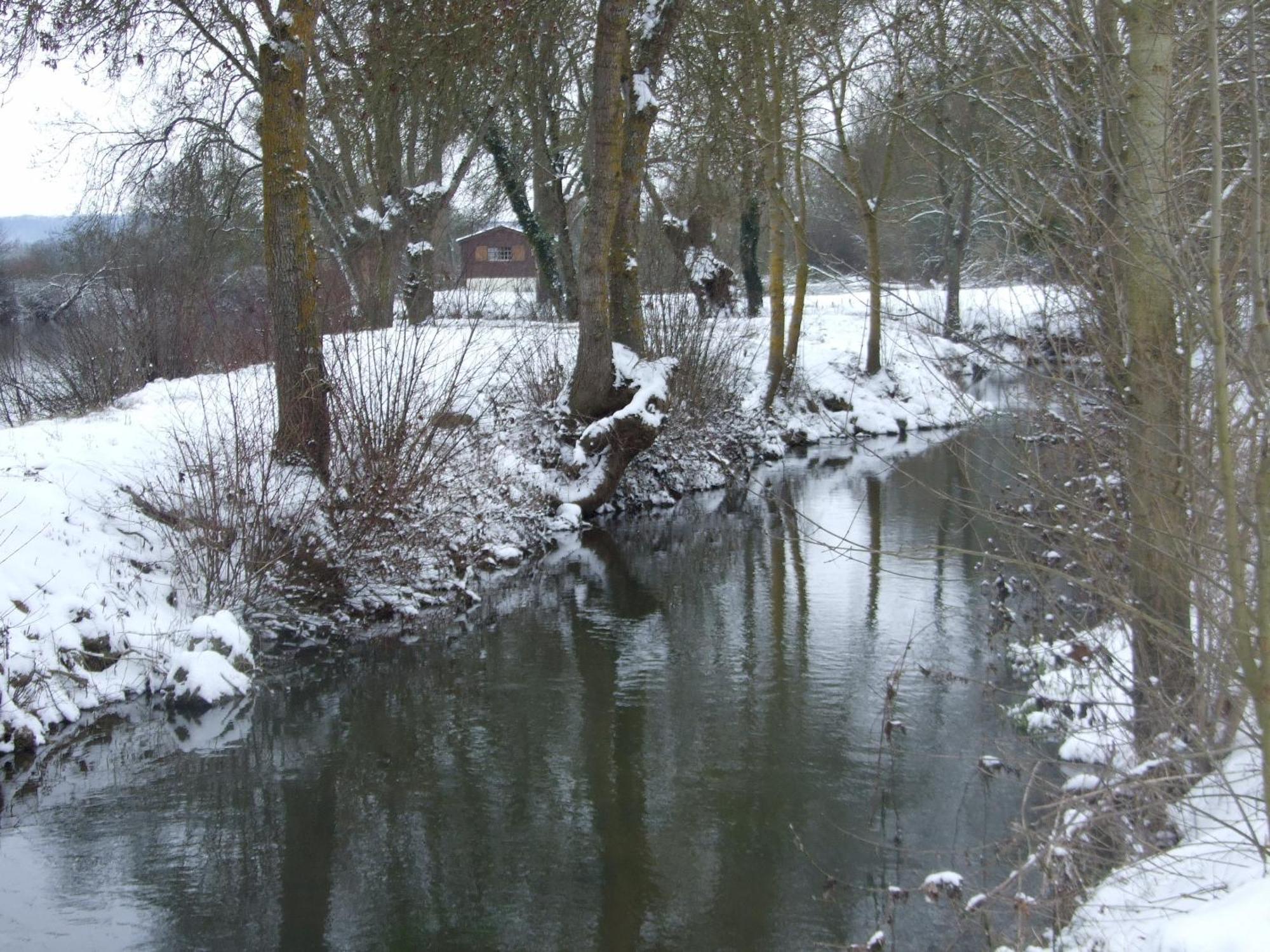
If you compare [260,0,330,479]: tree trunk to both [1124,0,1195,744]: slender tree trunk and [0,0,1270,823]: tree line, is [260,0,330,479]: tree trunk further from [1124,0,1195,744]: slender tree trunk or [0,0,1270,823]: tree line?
[1124,0,1195,744]: slender tree trunk

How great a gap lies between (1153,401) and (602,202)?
9.16 m

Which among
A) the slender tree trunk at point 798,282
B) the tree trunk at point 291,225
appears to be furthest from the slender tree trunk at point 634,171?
the slender tree trunk at point 798,282

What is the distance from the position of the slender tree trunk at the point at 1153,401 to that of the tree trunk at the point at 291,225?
23.3 feet

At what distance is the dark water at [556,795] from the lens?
17.3 ft

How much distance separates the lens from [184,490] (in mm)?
9508

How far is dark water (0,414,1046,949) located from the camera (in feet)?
17.3

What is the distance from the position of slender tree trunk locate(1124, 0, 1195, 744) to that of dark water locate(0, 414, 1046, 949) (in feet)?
3.07

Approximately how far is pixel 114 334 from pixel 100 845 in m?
12.6

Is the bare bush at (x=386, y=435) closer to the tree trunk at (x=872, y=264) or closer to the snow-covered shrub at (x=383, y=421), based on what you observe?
the snow-covered shrub at (x=383, y=421)

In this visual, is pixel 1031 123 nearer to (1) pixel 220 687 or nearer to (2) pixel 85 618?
(1) pixel 220 687

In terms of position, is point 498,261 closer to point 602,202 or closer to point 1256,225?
point 602,202

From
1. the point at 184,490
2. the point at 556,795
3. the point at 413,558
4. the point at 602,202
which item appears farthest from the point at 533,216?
the point at 556,795

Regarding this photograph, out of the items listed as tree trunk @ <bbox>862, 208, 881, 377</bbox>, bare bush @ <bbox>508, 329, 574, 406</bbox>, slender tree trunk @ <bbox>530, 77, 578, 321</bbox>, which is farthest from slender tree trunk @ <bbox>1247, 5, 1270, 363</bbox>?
slender tree trunk @ <bbox>530, 77, 578, 321</bbox>

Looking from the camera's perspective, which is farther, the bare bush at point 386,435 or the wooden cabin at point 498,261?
the wooden cabin at point 498,261
